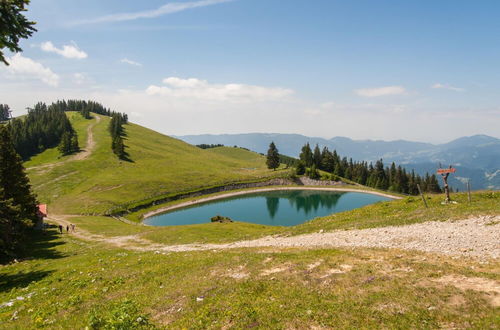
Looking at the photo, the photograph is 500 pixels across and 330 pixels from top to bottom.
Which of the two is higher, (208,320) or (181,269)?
(208,320)

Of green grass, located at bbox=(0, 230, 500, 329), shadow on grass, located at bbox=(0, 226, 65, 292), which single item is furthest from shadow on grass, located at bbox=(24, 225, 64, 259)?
green grass, located at bbox=(0, 230, 500, 329)

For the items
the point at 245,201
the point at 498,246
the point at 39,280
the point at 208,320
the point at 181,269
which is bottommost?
the point at 245,201

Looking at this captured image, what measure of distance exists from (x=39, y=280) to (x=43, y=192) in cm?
10061

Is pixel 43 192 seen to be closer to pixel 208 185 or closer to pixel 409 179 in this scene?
pixel 208 185

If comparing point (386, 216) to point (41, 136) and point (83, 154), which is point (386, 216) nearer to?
point (83, 154)

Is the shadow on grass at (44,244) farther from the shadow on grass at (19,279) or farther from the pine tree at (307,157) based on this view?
the pine tree at (307,157)

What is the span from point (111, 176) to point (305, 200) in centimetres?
9407

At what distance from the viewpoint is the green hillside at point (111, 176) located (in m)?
97.6

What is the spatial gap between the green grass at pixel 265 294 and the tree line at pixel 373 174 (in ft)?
484

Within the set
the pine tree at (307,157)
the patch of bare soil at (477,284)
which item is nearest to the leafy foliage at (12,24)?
the patch of bare soil at (477,284)

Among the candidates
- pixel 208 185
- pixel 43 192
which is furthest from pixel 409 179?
pixel 43 192

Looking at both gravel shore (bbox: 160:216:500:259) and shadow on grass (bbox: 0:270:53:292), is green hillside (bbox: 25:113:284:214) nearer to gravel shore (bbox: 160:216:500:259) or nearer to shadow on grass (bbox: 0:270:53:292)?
shadow on grass (bbox: 0:270:53:292)

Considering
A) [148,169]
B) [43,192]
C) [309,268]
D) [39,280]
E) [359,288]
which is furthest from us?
[148,169]

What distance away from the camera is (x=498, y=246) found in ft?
54.7
